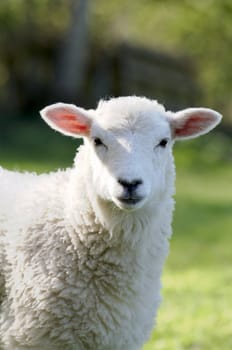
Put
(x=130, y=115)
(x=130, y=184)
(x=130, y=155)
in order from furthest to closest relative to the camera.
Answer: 1. (x=130, y=115)
2. (x=130, y=155)
3. (x=130, y=184)

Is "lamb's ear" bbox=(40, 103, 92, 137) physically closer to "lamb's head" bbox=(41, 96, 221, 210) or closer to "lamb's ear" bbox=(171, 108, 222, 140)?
"lamb's head" bbox=(41, 96, 221, 210)

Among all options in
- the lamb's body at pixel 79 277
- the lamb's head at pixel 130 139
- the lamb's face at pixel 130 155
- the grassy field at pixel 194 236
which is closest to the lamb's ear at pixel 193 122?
the lamb's head at pixel 130 139

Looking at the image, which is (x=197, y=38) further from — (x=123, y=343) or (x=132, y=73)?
(x=123, y=343)

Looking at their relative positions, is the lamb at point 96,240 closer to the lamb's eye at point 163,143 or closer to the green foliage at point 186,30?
the lamb's eye at point 163,143

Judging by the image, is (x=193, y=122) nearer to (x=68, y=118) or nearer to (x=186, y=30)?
(x=68, y=118)

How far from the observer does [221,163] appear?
24844mm

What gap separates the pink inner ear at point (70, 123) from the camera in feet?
17.0

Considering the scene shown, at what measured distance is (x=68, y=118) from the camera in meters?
5.23

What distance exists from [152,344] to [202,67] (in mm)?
30779

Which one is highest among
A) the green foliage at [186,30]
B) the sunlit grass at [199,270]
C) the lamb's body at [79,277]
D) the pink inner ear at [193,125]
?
the green foliage at [186,30]

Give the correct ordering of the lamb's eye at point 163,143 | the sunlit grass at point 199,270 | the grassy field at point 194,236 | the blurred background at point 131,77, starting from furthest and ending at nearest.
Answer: the blurred background at point 131,77 → the grassy field at point 194,236 → the sunlit grass at point 199,270 → the lamb's eye at point 163,143

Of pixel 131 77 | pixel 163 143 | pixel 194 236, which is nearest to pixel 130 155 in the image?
pixel 163 143

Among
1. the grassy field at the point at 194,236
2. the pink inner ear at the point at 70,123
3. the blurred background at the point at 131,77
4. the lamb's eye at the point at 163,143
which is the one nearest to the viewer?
the lamb's eye at the point at 163,143

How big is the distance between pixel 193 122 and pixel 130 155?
712 millimetres
